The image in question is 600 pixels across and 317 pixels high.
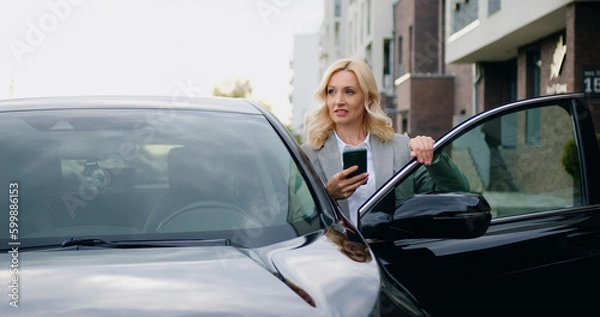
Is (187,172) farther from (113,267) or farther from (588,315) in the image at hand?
(588,315)

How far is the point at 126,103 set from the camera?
312cm

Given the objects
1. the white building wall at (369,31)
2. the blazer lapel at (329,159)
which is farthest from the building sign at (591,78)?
the white building wall at (369,31)

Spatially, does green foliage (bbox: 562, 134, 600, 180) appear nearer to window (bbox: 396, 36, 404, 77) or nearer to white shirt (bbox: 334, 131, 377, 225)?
white shirt (bbox: 334, 131, 377, 225)

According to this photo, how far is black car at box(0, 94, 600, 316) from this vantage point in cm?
197

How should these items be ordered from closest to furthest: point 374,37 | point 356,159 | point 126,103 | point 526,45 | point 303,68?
point 126,103, point 356,159, point 526,45, point 374,37, point 303,68

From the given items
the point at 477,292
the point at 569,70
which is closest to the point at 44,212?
the point at 477,292

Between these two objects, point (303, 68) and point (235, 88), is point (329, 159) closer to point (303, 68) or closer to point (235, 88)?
point (235, 88)

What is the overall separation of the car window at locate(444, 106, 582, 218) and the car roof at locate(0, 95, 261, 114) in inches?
38.9

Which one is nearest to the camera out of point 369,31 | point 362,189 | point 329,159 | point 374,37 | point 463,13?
point 362,189

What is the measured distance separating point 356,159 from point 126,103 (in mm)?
897

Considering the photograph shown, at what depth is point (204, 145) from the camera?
2871 millimetres

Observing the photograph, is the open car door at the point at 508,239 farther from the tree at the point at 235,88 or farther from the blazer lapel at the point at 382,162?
the tree at the point at 235,88

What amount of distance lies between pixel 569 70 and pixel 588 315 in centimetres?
1374

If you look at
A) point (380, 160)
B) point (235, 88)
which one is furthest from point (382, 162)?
point (235, 88)
